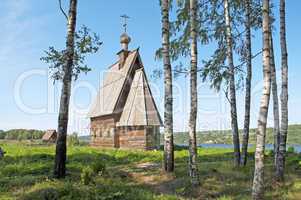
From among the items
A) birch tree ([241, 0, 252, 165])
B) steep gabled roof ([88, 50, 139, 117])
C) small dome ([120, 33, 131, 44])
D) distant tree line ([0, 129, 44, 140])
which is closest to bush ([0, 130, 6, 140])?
distant tree line ([0, 129, 44, 140])

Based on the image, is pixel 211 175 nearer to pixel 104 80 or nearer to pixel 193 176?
pixel 193 176

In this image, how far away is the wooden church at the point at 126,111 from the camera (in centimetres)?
3036

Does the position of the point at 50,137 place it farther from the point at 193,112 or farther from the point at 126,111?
the point at 193,112

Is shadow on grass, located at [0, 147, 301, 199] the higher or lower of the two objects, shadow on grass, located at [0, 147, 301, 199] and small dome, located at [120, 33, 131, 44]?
the lower

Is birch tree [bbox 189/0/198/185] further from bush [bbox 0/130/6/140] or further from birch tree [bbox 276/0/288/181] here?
bush [bbox 0/130/6/140]

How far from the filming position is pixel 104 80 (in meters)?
41.2

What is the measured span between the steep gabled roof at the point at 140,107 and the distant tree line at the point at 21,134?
232 feet

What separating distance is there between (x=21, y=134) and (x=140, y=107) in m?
81.8

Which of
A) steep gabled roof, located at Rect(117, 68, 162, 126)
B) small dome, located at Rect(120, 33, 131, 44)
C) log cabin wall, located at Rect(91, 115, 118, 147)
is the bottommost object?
log cabin wall, located at Rect(91, 115, 118, 147)

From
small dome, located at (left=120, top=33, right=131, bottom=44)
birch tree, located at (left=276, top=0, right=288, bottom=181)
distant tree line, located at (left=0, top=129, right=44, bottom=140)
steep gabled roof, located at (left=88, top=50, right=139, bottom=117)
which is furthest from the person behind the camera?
distant tree line, located at (left=0, top=129, right=44, bottom=140)

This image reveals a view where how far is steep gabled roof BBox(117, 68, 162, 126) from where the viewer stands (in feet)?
98.9

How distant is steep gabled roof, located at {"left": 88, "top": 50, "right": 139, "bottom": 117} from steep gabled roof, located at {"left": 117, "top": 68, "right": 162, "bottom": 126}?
1656 millimetres

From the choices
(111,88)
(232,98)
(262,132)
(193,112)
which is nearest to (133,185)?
(193,112)

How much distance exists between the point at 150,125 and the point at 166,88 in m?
17.0
